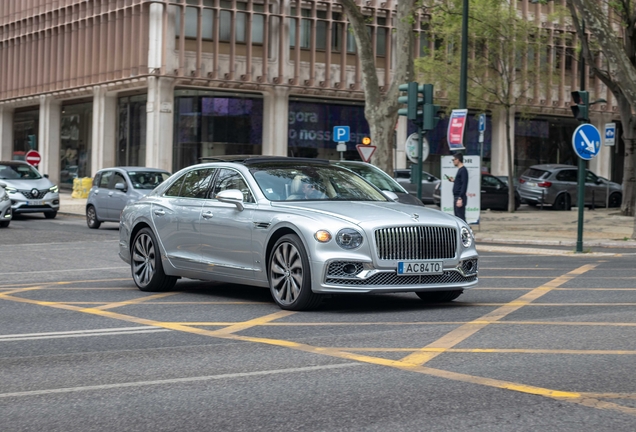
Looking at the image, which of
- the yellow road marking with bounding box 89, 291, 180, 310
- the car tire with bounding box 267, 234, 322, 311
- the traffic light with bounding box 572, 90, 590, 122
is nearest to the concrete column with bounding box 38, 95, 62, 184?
the traffic light with bounding box 572, 90, 590, 122

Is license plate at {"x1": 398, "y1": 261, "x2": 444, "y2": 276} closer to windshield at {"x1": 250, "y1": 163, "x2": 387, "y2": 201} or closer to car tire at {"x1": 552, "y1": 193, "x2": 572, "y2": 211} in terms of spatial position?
windshield at {"x1": 250, "y1": 163, "x2": 387, "y2": 201}

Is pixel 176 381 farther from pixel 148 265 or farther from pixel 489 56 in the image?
pixel 489 56

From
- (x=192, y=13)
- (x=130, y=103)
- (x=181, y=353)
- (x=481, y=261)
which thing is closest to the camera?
(x=181, y=353)

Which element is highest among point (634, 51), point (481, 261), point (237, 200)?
point (634, 51)

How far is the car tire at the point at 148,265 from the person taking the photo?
12.6m

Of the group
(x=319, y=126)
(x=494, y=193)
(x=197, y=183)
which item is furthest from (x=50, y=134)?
(x=197, y=183)

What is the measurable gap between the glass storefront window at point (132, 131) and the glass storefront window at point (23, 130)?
10010 mm

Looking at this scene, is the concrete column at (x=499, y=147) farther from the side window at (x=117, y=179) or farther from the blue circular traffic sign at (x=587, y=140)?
the blue circular traffic sign at (x=587, y=140)

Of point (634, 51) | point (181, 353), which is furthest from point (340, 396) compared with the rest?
point (634, 51)

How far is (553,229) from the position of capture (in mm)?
28438

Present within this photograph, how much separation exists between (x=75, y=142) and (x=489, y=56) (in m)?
23.5

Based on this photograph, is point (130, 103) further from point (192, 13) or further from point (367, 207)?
point (367, 207)

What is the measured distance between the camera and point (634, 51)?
33531mm

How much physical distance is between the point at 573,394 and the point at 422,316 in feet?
12.6
